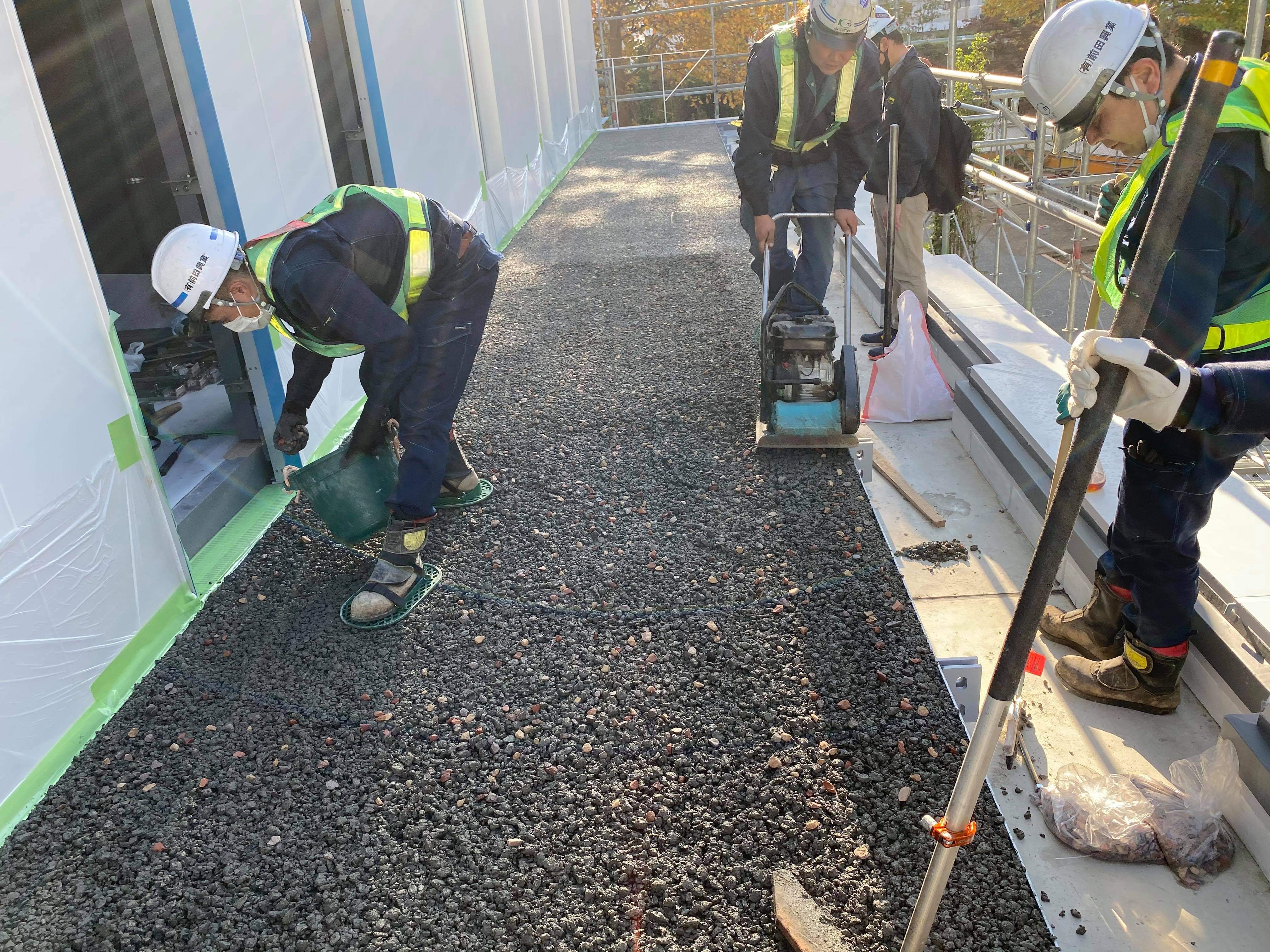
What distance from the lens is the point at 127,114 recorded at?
16.7ft

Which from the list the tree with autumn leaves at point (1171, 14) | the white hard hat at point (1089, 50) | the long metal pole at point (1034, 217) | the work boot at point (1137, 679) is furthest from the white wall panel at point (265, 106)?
the tree with autumn leaves at point (1171, 14)

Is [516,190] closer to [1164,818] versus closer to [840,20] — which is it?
[840,20]

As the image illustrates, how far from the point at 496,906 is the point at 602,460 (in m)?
2.51

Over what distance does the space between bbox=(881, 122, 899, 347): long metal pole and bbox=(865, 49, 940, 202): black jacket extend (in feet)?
0.19

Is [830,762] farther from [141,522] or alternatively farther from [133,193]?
[133,193]

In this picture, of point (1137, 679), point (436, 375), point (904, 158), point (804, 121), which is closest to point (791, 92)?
point (804, 121)

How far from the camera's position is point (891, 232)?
4.63 meters

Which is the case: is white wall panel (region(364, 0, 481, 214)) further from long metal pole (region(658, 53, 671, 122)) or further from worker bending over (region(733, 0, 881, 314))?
long metal pole (region(658, 53, 671, 122))

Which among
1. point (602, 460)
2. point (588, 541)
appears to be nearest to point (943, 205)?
point (602, 460)

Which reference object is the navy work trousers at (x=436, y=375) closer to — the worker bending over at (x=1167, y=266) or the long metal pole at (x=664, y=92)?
the worker bending over at (x=1167, y=266)

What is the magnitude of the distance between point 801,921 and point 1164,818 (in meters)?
0.94

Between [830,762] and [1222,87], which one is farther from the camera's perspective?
[830,762]

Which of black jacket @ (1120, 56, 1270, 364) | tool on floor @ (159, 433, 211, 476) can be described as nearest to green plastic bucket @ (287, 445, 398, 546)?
tool on floor @ (159, 433, 211, 476)

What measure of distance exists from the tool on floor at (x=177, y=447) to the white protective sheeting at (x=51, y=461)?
110cm
